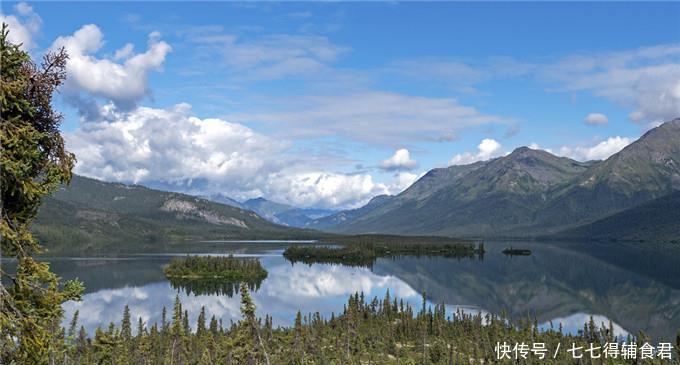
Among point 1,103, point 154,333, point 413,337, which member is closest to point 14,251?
point 1,103

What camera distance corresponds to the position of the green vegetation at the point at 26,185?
20578mm

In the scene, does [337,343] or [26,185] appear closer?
[26,185]

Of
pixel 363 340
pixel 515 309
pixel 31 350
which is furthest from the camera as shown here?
pixel 515 309

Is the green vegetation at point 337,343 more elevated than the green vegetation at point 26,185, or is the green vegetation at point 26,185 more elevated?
the green vegetation at point 26,185

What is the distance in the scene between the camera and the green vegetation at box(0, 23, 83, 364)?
20.6 metres

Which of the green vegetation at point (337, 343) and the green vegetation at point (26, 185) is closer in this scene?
the green vegetation at point (26, 185)

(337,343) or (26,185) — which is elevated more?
(26,185)

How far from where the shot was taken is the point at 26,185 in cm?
2144

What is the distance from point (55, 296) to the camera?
22812 millimetres

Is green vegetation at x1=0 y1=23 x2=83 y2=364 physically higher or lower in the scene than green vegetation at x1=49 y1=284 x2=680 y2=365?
higher

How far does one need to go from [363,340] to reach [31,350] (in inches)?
3796

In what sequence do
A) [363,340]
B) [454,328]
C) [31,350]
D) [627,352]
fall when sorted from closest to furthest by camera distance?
[31,350], [627,352], [363,340], [454,328]

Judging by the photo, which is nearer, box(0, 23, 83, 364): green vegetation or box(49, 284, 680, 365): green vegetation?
box(0, 23, 83, 364): green vegetation

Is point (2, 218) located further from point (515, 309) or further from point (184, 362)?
point (515, 309)
